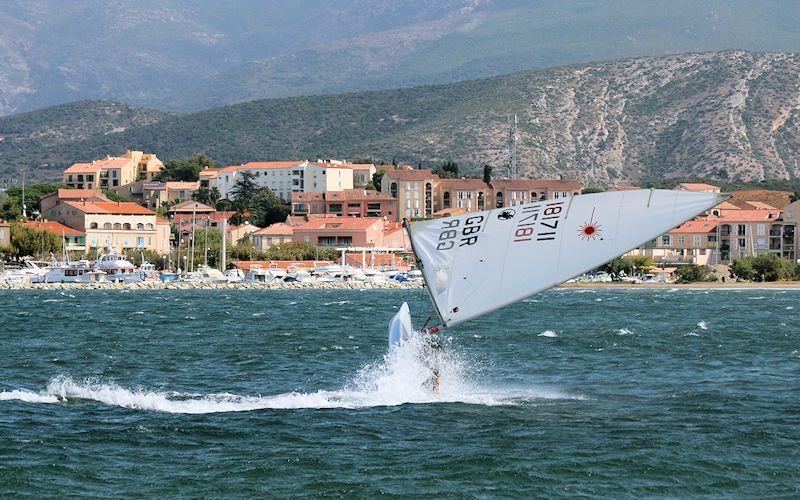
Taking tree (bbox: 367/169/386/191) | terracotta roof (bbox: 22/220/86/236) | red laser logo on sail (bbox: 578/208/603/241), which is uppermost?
tree (bbox: 367/169/386/191)

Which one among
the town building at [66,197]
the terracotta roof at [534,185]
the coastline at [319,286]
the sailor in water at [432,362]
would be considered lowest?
the coastline at [319,286]

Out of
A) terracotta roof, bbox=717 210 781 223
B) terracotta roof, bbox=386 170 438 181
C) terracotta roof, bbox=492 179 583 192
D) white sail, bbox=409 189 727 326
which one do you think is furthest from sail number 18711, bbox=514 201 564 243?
terracotta roof, bbox=492 179 583 192

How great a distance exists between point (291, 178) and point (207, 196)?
1113cm

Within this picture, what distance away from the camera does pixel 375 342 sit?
48812 mm

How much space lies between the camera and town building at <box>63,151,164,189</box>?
7328 inches

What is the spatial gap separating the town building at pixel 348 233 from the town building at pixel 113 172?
1913 inches

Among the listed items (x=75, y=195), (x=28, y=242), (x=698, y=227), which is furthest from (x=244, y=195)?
(x=698, y=227)

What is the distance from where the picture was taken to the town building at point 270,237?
13975 cm

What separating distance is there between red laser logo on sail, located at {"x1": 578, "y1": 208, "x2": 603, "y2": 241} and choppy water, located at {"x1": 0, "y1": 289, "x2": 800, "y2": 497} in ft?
11.6

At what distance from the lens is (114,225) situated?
136m

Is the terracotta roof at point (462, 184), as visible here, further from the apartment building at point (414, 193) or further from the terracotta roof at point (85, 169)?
the terracotta roof at point (85, 169)

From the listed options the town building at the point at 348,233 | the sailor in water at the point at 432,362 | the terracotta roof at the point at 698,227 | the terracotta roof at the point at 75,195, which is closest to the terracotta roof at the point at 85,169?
the terracotta roof at the point at 75,195

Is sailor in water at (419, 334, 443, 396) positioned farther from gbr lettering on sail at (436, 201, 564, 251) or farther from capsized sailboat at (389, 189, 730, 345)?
gbr lettering on sail at (436, 201, 564, 251)

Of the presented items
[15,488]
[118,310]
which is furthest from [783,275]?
[15,488]
